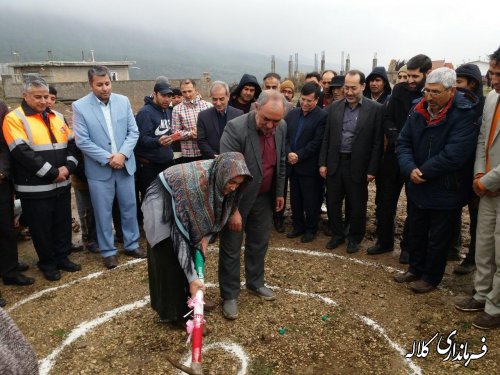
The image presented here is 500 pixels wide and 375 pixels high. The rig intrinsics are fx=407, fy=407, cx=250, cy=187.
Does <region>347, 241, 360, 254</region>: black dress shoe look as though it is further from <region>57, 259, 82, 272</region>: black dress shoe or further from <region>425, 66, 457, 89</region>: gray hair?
<region>57, 259, 82, 272</region>: black dress shoe

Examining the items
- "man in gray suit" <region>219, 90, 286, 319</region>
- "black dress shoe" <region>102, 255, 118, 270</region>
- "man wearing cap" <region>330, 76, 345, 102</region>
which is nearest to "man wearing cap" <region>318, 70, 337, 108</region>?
"man wearing cap" <region>330, 76, 345, 102</region>

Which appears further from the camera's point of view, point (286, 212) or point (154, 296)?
point (286, 212)

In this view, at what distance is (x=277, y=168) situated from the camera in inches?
167

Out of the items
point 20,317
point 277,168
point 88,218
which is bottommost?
point 20,317

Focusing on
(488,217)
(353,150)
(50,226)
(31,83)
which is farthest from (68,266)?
(488,217)

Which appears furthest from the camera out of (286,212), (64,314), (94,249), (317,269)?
(286,212)

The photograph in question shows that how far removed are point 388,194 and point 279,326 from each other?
244cm

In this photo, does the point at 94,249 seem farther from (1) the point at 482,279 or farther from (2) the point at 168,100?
(1) the point at 482,279

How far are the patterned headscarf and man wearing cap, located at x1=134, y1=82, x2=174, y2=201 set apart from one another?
8.77ft

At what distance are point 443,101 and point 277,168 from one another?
1.77 meters

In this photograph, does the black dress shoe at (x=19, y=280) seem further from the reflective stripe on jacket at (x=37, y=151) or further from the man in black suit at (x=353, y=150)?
the man in black suit at (x=353, y=150)

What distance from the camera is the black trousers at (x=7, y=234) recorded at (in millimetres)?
4754

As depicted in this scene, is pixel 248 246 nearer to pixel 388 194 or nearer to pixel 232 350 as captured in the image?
pixel 232 350

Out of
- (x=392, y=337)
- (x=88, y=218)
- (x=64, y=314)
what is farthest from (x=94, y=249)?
(x=392, y=337)
